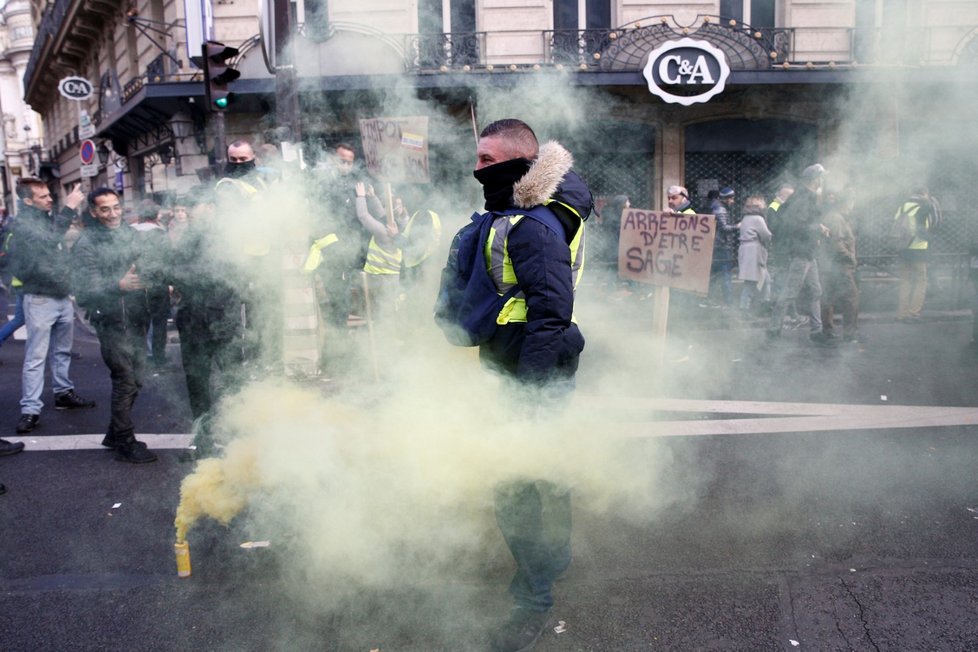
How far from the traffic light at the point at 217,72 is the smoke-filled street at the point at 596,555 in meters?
3.83

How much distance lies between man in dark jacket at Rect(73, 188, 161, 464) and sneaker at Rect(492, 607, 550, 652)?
115 inches

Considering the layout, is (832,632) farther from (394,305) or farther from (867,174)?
(867,174)

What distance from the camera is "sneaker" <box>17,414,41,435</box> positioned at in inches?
218

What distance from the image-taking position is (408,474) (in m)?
3.04

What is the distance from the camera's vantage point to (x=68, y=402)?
616 centimetres

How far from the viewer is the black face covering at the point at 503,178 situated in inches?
107

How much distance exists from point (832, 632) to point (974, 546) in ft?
3.56

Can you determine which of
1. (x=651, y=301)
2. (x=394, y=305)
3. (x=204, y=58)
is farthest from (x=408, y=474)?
(x=651, y=301)

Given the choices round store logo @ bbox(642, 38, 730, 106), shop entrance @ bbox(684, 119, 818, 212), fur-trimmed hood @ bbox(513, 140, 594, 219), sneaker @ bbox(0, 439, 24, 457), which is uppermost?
round store logo @ bbox(642, 38, 730, 106)

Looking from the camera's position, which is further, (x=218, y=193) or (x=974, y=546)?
(x=218, y=193)

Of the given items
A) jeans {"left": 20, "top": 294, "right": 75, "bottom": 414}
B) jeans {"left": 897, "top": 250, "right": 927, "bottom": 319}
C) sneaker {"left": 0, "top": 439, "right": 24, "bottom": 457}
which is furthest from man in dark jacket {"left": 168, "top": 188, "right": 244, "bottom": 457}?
jeans {"left": 897, "top": 250, "right": 927, "bottom": 319}

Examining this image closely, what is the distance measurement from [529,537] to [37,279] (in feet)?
14.7

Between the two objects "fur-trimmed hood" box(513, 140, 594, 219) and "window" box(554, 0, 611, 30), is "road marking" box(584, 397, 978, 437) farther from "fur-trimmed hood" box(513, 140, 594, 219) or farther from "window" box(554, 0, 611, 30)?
"window" box(554, 0, 611, 30)

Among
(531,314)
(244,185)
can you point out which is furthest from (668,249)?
(531,314)
